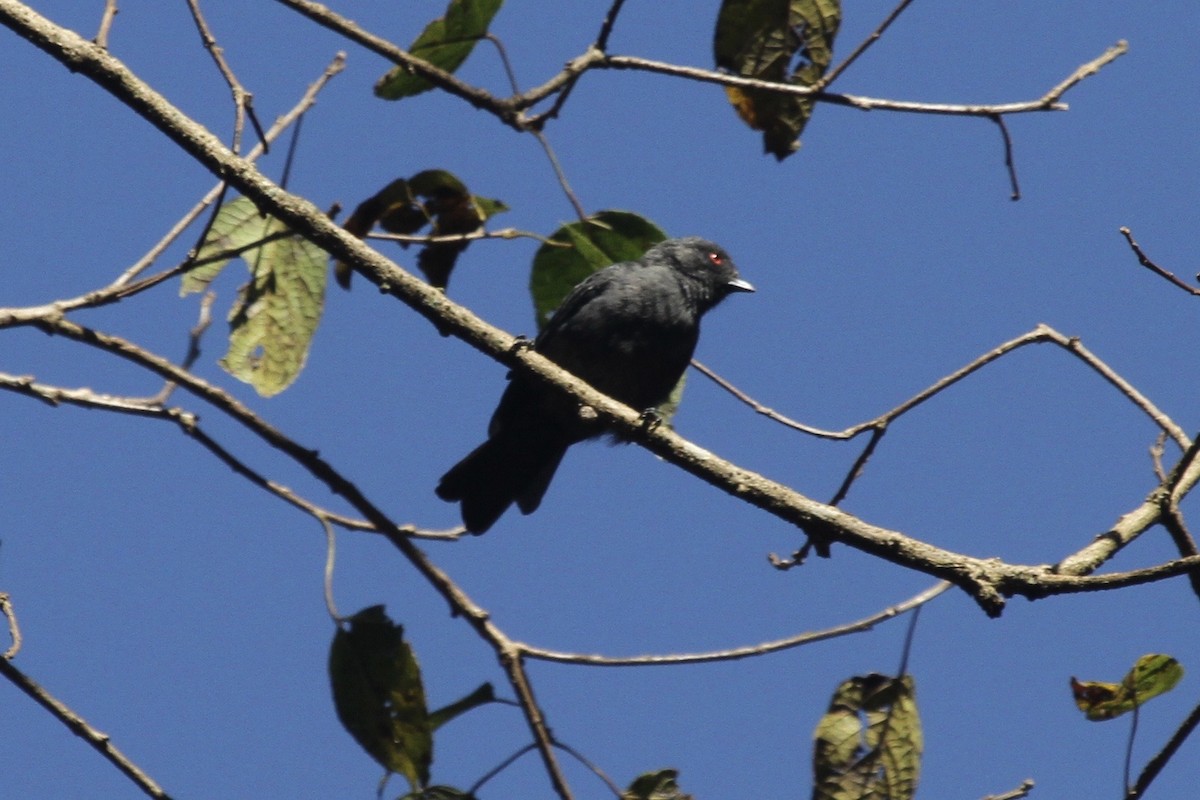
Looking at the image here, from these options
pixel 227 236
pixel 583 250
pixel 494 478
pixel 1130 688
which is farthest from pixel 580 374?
pixel 1130 688

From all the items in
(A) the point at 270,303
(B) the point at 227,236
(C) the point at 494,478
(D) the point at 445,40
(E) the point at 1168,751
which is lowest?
(E) the point at 1168,751

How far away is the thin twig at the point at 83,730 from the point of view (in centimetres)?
333

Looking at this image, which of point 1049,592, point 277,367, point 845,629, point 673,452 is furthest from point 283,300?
point 1049,592

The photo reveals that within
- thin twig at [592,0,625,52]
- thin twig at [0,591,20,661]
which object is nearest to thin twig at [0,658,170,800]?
thin twig at [0,591,20,661]

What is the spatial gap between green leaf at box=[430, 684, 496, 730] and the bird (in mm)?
2185

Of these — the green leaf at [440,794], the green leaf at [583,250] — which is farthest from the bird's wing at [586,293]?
the green leaf at [440,794]

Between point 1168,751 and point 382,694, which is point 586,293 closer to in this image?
point 382,694

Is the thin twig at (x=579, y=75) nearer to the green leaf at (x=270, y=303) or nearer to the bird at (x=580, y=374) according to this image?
the green leaf at (x=270, y=303)

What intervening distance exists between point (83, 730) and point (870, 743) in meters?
2.06

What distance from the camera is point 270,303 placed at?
16.3 ft

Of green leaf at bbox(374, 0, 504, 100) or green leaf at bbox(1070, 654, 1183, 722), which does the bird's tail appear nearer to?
green leaf at bbox(374, 0, 504, 100)

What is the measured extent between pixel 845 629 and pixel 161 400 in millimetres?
2059

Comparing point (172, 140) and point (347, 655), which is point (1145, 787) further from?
point (172, 140)

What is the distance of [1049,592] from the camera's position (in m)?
3.42
